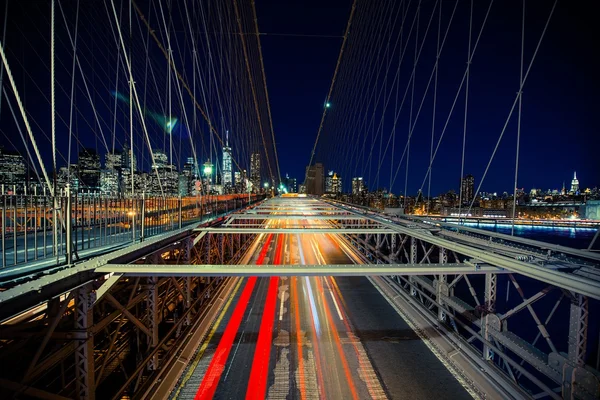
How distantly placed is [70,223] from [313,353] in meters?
5.93

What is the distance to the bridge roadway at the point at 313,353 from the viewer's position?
5996mm

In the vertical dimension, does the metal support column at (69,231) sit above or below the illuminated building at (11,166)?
below

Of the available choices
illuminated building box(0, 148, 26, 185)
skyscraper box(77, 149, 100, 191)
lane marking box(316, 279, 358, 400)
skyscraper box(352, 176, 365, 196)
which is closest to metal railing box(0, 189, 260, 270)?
illuminated building box(0, 148, 26, 185)

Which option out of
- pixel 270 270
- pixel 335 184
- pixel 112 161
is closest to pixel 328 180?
pixel 335 184

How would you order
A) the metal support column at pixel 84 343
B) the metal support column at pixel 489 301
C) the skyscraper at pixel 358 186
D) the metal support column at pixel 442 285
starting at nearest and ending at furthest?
the metal support column at pixel 84 343
the metal support column at pixel 489 301
the metal support column at pixel 442 285
the skyscraper at pixel 358 186

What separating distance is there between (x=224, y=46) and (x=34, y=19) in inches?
829

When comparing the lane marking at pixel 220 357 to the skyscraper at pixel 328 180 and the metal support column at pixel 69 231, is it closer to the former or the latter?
the metal support column at pixel 69 231

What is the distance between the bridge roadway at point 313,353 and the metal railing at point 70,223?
350 centimetres

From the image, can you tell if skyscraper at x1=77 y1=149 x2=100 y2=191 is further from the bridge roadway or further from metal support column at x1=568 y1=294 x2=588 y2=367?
metal support column at x1=568 y1=294 x2=588 y2=367

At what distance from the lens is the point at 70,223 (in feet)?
14.0

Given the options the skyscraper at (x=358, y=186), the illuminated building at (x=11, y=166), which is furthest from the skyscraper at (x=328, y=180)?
the illuminated building at (x=11, y=166)

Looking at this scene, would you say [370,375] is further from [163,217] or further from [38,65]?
[38,65]

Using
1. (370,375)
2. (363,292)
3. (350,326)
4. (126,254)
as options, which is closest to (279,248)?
(363,292)

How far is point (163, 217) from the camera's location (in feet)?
26.1
